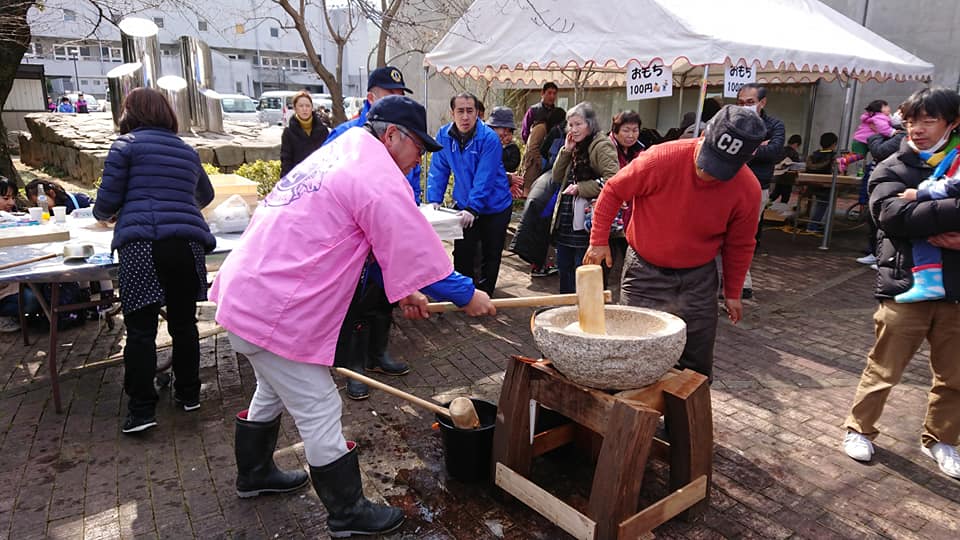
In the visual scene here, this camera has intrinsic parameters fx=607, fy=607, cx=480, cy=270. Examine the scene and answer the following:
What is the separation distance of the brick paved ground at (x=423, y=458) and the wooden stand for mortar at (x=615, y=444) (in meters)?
0.22

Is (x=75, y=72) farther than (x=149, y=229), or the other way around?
(x=75, y=72)

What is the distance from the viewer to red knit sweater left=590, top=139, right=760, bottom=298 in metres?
2.82

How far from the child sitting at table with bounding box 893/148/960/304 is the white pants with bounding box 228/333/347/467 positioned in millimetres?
2710

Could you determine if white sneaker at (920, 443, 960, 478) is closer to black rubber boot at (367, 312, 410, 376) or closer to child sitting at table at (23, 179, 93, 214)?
black rubber boot at (367, 312, 410, 376)

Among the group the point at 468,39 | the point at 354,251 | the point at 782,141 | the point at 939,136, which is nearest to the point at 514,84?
the point at 468,39

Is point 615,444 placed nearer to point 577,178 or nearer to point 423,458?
point 423,458

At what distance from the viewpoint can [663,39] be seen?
5.54m

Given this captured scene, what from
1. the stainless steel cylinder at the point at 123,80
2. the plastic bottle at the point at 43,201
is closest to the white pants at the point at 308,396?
the plastic bottle at the point at 43,201

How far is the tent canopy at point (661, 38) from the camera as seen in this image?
5.51 meters

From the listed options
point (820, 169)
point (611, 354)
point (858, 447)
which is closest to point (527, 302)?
point (611, 354)

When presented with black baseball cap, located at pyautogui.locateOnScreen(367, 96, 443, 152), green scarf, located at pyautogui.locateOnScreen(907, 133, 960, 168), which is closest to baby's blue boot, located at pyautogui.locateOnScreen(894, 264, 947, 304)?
green scarf, located at pyautogui.locateOnScreen(907, 133, 960, 168)

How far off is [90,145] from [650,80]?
1191 cm

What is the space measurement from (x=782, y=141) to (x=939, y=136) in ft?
12.1

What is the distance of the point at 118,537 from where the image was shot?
254 centimetres
